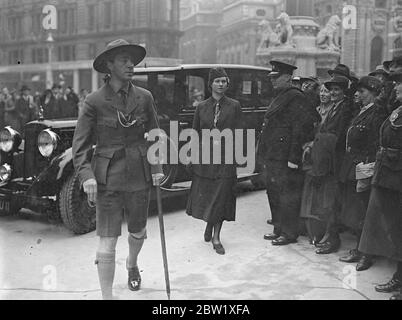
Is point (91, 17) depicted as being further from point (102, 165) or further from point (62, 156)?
point (102, 165)

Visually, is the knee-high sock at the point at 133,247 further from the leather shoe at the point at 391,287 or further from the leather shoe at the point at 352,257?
the leather shoe at the point at 352,257

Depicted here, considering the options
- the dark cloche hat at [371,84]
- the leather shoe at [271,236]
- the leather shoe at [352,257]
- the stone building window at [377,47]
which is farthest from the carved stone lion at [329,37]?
the leather shoe at [352,257]

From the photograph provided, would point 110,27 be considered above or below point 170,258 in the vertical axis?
above

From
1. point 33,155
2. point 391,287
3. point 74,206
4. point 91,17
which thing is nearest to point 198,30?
point 91,17

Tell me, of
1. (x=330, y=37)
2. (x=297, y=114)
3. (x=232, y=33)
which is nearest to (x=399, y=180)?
(x=297, y=114)

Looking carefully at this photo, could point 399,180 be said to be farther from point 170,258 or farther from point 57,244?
point 57,244

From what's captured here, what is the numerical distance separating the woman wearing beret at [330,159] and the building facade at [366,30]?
9.18 metres

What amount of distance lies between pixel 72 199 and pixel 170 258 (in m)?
1.40

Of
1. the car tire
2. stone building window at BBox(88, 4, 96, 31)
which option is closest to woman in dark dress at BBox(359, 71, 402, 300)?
the car tire

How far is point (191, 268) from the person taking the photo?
456cm

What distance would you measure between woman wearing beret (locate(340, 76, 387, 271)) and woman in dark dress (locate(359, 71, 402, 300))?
394 millimetres

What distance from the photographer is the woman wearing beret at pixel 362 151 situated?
4.46 meters
